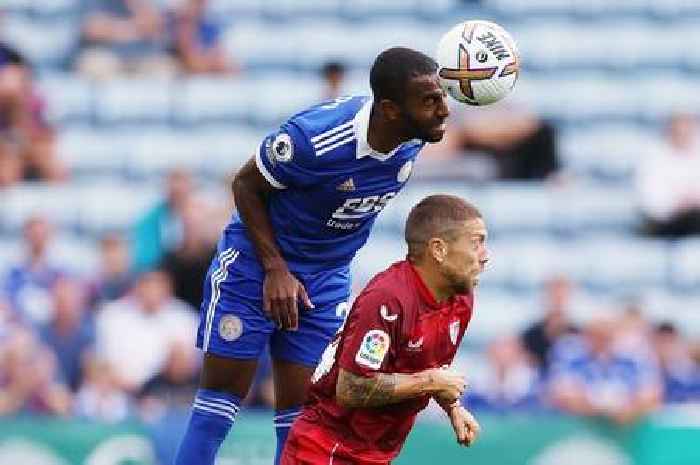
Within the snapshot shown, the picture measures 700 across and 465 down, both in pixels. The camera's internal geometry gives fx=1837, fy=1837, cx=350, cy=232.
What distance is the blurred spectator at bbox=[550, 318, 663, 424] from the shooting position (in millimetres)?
11047

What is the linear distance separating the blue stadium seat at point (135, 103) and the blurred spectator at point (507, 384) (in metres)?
4.31

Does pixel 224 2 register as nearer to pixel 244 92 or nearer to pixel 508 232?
pixel 244 92

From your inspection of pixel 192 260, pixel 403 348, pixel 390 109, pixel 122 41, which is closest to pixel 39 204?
pixel 122 41

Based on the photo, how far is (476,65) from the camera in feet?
22.9

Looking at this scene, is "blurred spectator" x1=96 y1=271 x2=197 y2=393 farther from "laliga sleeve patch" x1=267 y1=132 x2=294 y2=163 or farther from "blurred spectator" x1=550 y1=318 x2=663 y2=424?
"laliga sleeve patch" x1=267 y1=132 x2=294 y2=163

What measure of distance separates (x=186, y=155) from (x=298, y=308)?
703 cm

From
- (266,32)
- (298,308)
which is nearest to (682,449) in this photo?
(298,308)

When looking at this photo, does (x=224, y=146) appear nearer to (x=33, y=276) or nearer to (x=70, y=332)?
(x=33, y=276)

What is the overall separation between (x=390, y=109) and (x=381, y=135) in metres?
0.19

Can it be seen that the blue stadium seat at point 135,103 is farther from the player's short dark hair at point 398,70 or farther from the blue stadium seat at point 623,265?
the player's short dark hair at point 398,70

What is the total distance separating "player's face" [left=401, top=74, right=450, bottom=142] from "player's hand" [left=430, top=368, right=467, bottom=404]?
972mm

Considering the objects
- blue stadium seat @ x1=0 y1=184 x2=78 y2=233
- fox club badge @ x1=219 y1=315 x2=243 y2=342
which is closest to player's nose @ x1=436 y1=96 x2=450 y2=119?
fox club badge @ x1=219 y1=315 x2=243 y2=342

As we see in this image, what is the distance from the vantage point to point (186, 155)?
47.9 ft

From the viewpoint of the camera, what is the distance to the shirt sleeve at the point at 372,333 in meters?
6.59
